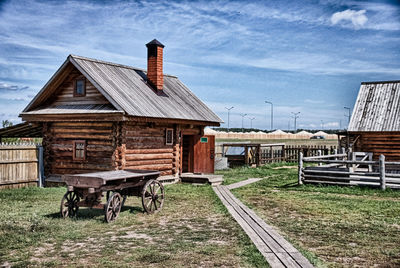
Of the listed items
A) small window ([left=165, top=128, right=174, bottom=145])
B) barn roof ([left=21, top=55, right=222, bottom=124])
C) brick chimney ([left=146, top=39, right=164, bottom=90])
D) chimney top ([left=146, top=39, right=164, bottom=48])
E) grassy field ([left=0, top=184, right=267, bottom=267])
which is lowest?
grassy field ([left=0, top=184, right=267, bottom=267])

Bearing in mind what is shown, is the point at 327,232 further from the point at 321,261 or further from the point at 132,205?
the point at 132,205

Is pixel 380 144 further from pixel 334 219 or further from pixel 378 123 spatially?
pixel 334 219

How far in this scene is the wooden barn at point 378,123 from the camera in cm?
2609

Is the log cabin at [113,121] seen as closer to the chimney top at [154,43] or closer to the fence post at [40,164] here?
the chimney top at [154,43]

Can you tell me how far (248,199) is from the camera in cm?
1529

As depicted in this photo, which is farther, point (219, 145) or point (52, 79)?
point (219, 145)

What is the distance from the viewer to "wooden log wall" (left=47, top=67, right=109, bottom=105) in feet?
62.9

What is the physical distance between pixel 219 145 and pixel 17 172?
595 inches

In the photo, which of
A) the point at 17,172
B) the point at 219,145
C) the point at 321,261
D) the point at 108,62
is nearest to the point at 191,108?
the point at 108,62

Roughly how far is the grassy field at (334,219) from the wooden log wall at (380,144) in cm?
979

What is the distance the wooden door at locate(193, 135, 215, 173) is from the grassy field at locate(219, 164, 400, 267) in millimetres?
3799

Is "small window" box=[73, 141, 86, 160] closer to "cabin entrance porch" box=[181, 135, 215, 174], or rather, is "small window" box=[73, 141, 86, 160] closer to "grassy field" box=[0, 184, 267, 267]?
"grassy field" box=[0, 184, 267, 267]

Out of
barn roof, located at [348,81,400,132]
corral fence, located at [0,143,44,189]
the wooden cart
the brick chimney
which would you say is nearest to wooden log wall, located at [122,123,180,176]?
the brick chimney

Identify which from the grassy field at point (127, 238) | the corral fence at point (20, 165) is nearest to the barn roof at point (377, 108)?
the grassy field at point (127, 238)
